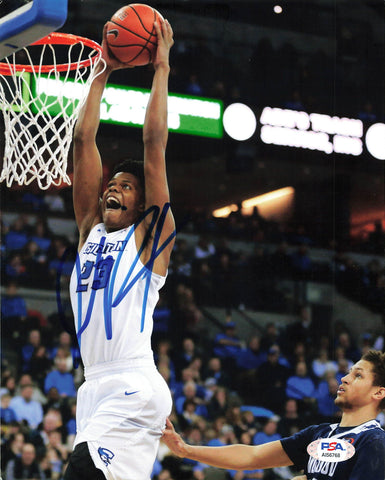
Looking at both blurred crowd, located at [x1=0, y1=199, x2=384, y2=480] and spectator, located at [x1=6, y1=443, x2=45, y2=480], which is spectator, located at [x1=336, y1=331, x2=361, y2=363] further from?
spectator, located at [x1=6, y1=443, x2=45, y2=480]

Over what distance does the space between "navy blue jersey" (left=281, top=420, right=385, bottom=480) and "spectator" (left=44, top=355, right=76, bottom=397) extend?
5437 millimetres

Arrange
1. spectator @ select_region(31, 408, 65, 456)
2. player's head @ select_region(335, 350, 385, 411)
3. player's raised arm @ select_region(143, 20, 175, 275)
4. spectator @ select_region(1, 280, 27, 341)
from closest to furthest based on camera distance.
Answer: player's raised arm @ select_region(143, 20, 175, 275) → player's head @ select_region(335, 350, 385, 411) → spectator @ select_region(31, 408, 65, 456) → spectator @ select_region(1, 280, 27, 341)

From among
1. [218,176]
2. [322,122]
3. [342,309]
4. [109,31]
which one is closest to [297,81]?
[322,122]

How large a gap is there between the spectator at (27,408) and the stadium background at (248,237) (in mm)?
114

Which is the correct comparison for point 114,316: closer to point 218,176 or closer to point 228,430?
point 228,430

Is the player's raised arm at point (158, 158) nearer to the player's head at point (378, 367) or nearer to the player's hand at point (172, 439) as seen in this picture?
the player's hand at point (172, 439)

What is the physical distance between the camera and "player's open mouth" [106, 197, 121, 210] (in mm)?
3442

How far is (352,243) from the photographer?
12.9 metres

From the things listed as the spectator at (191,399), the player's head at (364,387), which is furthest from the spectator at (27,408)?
the player's head at (364,387)

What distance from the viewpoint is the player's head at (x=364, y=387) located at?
12.6ft

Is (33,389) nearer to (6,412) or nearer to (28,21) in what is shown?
(6,412)

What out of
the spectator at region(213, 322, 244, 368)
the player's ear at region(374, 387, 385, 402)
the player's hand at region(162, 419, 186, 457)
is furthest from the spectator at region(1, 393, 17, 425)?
the player's ear at region(374, 387, 385, 402)

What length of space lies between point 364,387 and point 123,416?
4.24ft

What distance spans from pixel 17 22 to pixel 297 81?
9.46m
